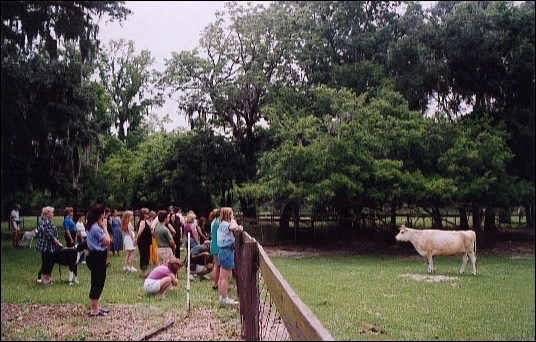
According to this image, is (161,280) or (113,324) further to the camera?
(161,280)

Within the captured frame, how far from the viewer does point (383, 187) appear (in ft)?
60.7

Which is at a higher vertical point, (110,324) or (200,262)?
(200,262)

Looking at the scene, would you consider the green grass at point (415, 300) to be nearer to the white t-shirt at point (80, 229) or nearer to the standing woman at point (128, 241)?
the standing woman at point (128, 241)

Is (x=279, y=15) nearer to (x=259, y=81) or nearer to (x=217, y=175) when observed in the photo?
(x=259, y=81)

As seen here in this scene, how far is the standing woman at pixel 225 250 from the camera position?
26.8 feet

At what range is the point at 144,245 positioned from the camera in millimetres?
11117

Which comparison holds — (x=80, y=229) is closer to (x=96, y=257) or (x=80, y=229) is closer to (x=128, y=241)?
(x=128, y=241)

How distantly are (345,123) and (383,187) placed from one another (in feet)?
8.19

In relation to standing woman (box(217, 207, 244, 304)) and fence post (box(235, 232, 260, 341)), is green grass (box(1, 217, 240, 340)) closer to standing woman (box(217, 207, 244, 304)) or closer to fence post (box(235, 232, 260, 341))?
standing woman (box(217, 207, 244, 304))

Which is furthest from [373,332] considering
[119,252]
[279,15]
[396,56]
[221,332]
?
[279,15]

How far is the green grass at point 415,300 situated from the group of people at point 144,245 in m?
1.44

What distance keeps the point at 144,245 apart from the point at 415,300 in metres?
5.09

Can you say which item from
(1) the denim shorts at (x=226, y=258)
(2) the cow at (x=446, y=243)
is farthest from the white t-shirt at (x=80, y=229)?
(2) the cow at (x=446, y=243)

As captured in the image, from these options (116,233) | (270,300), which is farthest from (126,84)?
(270,300)
